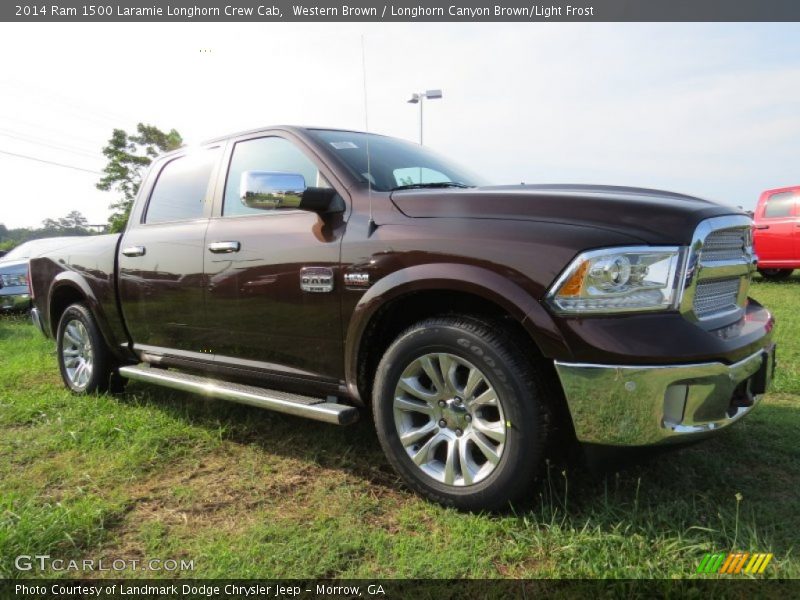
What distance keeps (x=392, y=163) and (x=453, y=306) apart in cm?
106

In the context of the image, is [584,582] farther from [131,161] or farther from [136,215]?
[131,161]

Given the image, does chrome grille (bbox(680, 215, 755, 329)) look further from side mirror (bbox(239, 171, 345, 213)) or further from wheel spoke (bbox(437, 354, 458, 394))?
side mirror (bbox(239, 171, 345, 213))

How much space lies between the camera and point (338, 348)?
9.11 ft

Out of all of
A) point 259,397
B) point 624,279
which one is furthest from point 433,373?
point 259,397

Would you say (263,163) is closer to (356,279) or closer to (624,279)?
(356,279)

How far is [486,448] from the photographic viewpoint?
2.32 meters

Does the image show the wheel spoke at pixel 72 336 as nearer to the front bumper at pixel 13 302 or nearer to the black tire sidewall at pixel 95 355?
the black tire sidewall at pixel 95 355

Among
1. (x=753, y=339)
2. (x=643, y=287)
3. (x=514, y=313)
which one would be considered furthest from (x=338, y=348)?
(x=753, y=339)

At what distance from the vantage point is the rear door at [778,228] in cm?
1004

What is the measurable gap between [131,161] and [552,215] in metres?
38.1

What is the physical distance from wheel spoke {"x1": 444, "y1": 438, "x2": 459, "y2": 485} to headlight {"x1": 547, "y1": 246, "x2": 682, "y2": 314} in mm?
790

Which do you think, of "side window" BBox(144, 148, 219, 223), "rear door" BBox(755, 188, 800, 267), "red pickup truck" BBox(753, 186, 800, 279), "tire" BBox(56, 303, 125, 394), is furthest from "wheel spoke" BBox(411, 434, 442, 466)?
"rear door" BBox(755, 188, 800, 267)

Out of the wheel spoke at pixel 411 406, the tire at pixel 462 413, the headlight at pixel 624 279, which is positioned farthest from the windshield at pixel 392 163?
the headlight at pixel 624 279

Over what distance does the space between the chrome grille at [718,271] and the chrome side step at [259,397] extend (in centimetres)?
155
